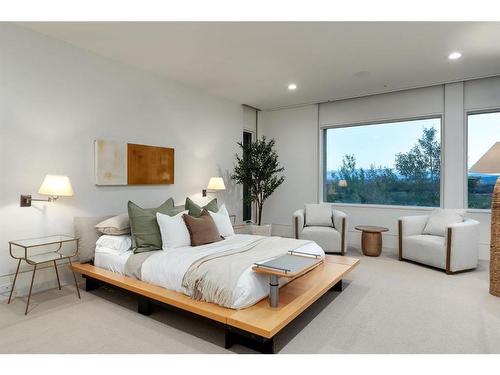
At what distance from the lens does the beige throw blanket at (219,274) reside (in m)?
2.35

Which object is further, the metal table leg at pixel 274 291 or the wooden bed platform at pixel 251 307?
the metal table leg at pixel 274 291

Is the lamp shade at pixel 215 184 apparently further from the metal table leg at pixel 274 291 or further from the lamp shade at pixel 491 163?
the lamp shade at pixel 491 163

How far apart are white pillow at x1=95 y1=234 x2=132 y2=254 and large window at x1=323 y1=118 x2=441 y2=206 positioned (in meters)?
4.20

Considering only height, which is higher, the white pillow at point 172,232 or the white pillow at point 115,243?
the white pillow at point 172,232

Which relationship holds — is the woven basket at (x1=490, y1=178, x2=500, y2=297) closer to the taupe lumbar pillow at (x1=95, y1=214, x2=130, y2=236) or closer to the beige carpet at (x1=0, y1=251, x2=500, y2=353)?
the beige carpet at (x1=0, y1=251, x2=500, y2=353)

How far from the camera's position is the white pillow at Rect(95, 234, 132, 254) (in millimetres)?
3352

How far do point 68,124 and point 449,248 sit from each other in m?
4.91

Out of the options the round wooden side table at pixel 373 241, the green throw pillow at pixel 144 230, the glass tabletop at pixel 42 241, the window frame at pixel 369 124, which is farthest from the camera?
the window frame at pixel 369 124

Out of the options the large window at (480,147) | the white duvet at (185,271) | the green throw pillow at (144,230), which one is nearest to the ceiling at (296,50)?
the large window at (480,147)

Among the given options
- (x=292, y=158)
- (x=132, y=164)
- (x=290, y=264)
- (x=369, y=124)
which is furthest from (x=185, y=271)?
(x=369, y=124)

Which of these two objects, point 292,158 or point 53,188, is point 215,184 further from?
point 53,188

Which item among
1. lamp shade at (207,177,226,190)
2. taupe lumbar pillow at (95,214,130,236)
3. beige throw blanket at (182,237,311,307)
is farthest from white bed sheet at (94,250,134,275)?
lamp shade at (207,177,226,190)

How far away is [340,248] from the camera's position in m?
4.91

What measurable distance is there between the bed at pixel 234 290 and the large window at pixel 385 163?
2599mm
